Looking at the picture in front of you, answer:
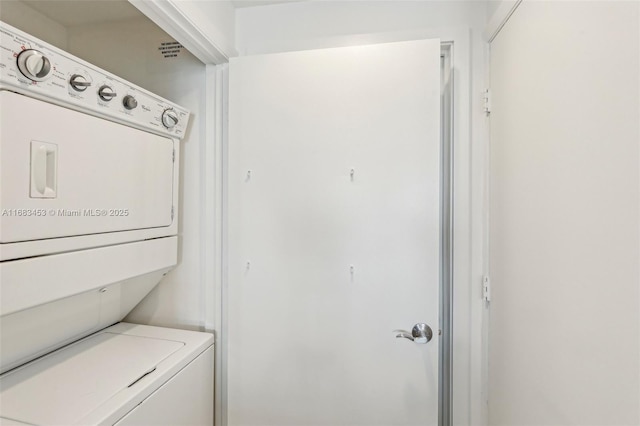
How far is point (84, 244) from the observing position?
1.01 metres

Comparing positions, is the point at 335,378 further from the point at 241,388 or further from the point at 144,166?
the point at 144,166

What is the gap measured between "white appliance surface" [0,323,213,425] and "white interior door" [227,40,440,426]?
0.31 m

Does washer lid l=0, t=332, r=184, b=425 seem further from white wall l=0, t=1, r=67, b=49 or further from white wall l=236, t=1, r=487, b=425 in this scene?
white wall l=0, t=1, r=67, b=49

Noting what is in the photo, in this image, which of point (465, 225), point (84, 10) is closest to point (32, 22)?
point (84, 10)

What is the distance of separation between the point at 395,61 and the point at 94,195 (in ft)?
4.25

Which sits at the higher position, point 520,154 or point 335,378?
point 520,154

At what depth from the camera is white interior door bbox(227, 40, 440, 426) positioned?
4.25 feet

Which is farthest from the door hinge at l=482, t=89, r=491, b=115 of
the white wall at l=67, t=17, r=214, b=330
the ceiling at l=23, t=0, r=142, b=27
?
the ceiling at l=23, t=0, r=142, b=27

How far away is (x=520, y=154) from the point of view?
1.03 metres

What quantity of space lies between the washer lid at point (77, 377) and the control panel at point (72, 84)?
37.1 inches

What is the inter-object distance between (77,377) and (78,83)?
1021 millimetres

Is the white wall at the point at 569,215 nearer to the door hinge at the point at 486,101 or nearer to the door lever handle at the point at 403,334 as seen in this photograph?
the door hinge at the point at 486,101

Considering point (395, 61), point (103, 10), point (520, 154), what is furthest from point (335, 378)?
point (103, 10)

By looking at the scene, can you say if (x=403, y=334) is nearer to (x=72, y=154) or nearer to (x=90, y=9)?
(x=72, y=154)
